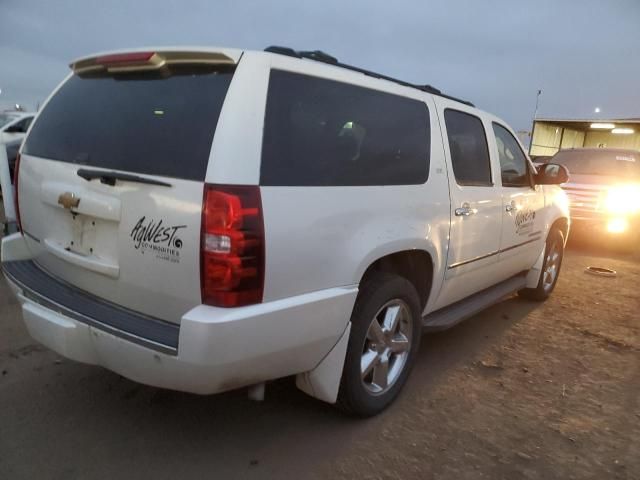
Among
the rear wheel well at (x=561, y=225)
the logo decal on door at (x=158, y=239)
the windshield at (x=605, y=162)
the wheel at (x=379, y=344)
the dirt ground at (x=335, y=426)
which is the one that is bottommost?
the dirt ground at (x=335, y=426)

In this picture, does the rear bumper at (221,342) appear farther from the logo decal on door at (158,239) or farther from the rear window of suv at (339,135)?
the rear window of suv at (339,135)

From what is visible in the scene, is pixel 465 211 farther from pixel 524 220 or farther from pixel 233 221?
pixel 233 221

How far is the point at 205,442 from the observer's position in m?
2.52

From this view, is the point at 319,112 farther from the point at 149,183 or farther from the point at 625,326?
the point at 625,326

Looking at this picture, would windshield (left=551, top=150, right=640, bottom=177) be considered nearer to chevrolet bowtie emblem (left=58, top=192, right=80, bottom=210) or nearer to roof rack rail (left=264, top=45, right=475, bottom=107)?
roof rack rail (left=264, top=45, right=475, bottom=107)

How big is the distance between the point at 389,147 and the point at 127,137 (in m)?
1.37

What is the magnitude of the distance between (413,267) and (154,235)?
1657mm

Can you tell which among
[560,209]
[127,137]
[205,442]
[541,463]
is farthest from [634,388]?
[127,137]

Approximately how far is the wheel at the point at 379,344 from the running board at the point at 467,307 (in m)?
0.24

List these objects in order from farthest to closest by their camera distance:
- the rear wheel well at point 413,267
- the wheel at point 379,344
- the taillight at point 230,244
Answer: the rear wheel well at point 413,267 < the wheel at point 379,344 < the taillight at point 230,244

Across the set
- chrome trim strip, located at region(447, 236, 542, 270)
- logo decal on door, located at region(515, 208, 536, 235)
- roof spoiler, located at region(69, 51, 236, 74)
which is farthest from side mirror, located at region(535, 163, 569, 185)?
roof spoiler, located at region(69, 51, 236, 74)

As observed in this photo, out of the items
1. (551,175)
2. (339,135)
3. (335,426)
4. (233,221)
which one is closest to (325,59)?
(339,135)

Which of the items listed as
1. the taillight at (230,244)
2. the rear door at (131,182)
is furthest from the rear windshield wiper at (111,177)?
the taillight at (230,244)

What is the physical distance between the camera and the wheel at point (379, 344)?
8.39ft
